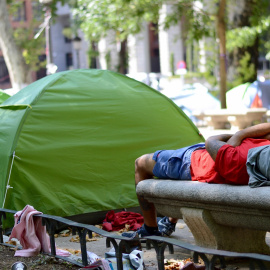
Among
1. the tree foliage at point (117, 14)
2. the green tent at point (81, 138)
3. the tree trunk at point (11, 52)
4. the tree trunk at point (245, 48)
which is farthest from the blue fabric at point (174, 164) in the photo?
the tree trunk at point (11, 52)

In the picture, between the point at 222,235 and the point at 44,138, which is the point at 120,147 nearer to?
the point at 44,138

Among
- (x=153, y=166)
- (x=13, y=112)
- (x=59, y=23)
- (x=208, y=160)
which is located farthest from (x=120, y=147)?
(x=59, y=23)

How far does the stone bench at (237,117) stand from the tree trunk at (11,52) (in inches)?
248

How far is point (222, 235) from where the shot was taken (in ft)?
15.7

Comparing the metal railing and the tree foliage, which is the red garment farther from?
the tree foliage

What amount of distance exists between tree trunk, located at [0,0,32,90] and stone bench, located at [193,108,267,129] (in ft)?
20.6

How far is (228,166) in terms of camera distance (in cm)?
456

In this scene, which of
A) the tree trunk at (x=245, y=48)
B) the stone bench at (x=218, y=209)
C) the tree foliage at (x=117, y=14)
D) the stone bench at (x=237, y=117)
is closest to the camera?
the stone bench at (x=218, y=209)

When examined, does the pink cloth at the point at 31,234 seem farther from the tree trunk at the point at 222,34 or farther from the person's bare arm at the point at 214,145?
the tree trunk at the point at 222,34

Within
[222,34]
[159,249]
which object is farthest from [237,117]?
[159,249]

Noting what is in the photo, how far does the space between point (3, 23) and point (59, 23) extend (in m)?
45.4

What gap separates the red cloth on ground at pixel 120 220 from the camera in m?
6.38

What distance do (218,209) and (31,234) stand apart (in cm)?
169

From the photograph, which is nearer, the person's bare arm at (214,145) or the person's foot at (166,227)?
the person's bare arm at (214,145)
